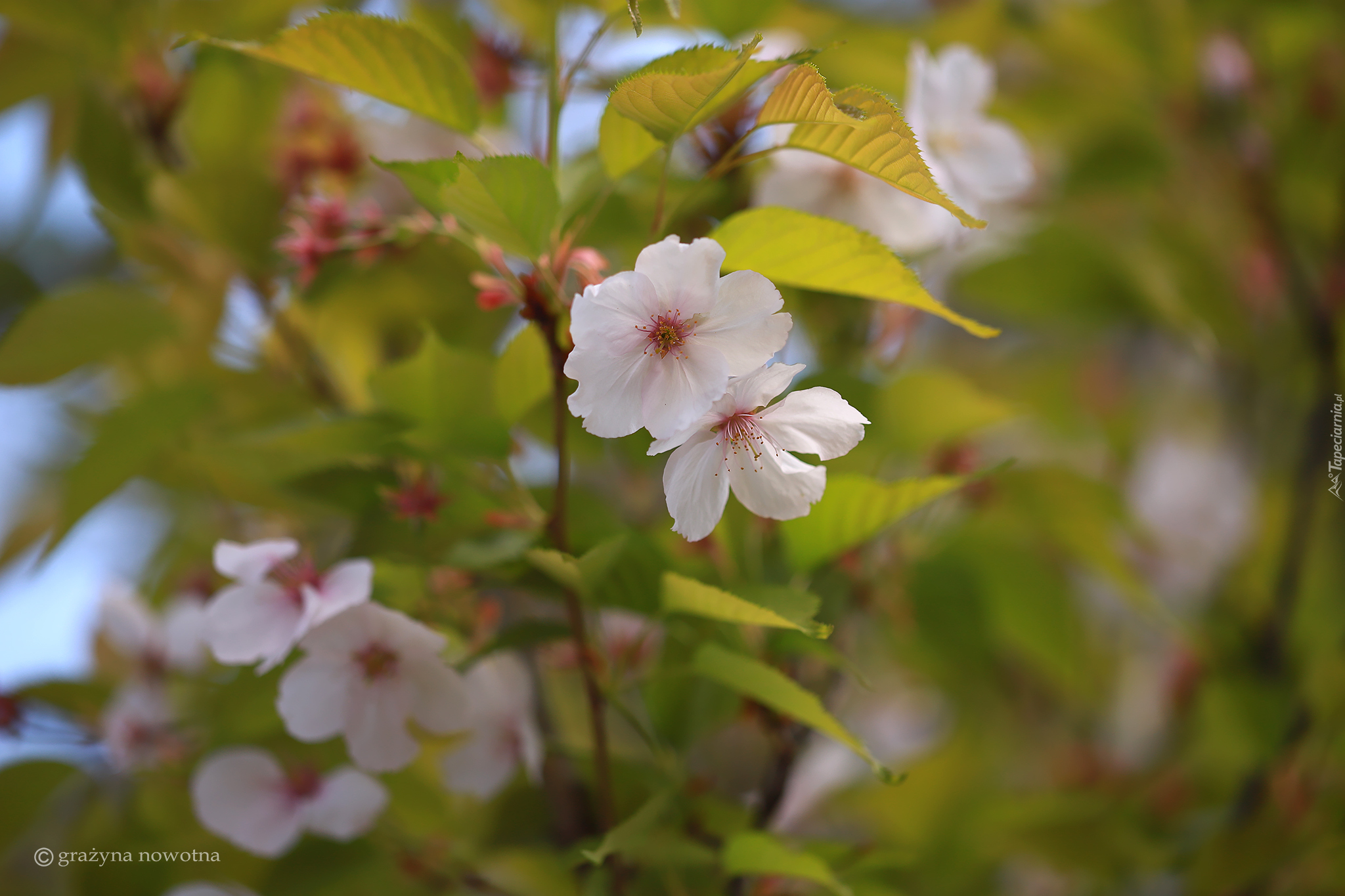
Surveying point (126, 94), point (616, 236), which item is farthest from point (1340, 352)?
point (126, 94)

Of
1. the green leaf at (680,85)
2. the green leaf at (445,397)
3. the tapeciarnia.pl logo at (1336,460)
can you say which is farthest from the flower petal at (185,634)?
the tapeciarnia.pl logo at (1336,460)

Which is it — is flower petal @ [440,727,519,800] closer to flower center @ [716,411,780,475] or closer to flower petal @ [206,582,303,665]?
flower petal @ [206,582,303,665]

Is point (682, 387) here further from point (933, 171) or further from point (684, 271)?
point (933, 171)

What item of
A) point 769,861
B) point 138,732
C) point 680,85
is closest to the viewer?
point 680,85

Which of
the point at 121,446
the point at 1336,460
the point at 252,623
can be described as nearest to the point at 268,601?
the point at 252,623

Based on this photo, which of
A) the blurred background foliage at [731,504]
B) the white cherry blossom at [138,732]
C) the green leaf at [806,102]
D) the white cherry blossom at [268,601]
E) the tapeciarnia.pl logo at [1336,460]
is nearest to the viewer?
the green leaf at [806,102]

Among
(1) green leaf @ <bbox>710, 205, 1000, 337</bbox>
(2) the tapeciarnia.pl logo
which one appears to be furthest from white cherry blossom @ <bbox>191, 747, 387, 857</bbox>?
(2) the tapeciarnia.pl logo

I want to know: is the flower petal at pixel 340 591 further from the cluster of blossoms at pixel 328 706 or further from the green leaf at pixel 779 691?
the green leaf at pixel 779 691
